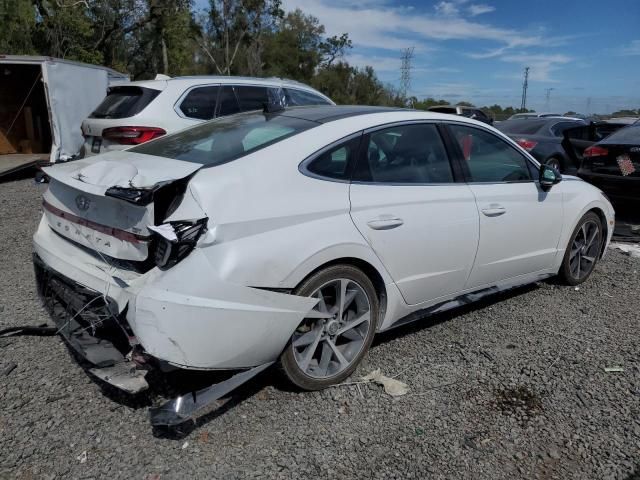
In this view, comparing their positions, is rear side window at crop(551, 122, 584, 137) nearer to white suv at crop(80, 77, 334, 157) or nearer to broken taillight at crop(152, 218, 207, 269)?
white suv at crop(80, 77, 334, 157)

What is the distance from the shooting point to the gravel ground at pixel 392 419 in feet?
8.33

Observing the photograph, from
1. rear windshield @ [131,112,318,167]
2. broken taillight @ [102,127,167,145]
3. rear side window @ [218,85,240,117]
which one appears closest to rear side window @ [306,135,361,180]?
rear windshield @ [131,112,318,167]

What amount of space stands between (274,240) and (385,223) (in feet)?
2.55

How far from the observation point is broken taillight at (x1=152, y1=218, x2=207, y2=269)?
245 cm

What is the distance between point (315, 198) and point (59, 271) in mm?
1443

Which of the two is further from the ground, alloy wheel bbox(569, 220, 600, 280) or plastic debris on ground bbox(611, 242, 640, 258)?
alloy wheel bbox(569, 220, 600, 280)

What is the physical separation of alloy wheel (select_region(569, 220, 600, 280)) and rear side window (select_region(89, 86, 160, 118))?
5.27 metres

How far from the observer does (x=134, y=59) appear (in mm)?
35031

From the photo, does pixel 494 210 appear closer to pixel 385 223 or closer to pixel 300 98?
pixel 385 223

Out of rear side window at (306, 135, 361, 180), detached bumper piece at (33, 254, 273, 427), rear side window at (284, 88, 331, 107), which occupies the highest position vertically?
rear side window at (284, 88, 331, 107)

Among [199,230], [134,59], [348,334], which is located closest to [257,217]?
[199,230]

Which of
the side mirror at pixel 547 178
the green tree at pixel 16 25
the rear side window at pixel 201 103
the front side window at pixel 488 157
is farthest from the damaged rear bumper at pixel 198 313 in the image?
the green tree at pixel 16 25

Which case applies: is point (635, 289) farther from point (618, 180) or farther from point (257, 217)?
point (257, 217)

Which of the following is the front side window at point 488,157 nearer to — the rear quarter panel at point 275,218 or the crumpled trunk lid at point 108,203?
the rear quarter panel at point 275,218
